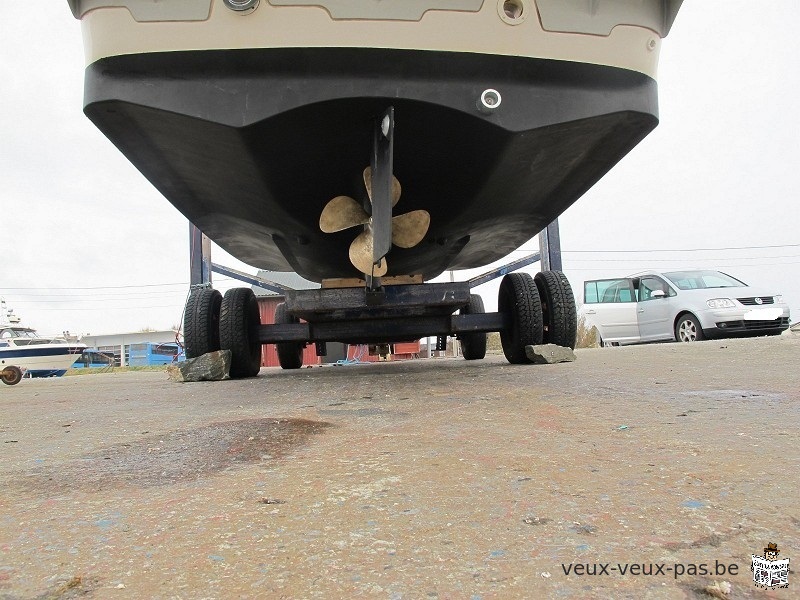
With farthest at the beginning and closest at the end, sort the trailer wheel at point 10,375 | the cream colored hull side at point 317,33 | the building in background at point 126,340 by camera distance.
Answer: the building in background at point 126,340 → the trailer wheel at point 10,375 → the cream colored hull side at point 317,33

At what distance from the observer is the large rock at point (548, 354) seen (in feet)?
13.1

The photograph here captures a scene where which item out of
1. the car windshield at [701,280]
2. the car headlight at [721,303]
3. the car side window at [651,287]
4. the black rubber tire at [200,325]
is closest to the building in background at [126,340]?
the car side window at [651,287]

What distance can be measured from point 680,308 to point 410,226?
7.05m

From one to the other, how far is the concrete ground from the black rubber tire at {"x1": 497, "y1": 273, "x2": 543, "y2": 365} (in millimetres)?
2013

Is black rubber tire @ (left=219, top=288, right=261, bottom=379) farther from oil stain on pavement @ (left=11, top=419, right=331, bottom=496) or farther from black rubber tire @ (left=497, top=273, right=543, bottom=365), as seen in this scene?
oil stain on pavement @ (left=11, top=419, right=331, bottom=496)

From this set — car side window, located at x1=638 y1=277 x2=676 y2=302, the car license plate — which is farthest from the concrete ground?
car side window, located at x1=638 y1=277 x2=676 y2=302

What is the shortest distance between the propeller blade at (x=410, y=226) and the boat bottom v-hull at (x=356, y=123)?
0.25ft

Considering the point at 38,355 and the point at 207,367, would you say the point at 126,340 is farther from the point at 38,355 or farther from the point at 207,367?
the point at 207,367

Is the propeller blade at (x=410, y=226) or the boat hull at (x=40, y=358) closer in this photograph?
the propeller blade at (x=410, y=226)

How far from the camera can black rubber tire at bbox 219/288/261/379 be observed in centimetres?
397

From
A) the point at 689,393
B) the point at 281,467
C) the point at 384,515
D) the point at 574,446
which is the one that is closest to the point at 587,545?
the point at 384,515

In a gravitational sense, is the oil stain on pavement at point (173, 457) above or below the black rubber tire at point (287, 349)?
below

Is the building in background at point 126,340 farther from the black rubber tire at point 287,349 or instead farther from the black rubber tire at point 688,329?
the black rubber tire at point 688,329

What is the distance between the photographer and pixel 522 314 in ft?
13.2
